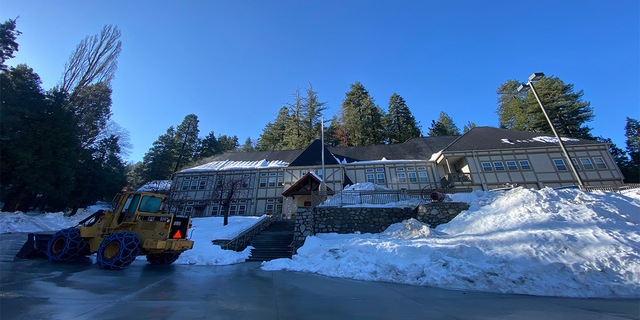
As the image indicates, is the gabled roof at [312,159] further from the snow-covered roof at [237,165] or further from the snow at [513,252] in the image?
the snow at [513,252]

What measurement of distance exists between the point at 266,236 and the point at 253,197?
1478cm

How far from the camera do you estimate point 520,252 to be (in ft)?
23.1

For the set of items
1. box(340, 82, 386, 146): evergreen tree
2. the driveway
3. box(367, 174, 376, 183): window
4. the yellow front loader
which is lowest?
the driveway

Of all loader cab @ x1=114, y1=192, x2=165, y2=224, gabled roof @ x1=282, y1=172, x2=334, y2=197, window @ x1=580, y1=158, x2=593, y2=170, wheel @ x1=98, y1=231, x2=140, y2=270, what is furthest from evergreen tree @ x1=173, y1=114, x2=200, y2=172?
window @ x1=580, y1=158, x2=593, y2=170

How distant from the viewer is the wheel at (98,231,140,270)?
6.84 metres

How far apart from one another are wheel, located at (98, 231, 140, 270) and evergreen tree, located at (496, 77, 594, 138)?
4637cm

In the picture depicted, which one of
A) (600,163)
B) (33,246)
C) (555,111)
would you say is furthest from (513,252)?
(555,111)

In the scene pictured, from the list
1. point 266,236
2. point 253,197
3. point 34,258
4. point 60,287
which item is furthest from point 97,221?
point 253,197

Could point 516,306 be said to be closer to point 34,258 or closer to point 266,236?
point 266,236

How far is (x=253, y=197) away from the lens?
29.1 m

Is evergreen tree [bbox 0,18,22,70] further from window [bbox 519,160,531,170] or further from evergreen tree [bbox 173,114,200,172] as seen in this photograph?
window [bbox 519,160,531,170]

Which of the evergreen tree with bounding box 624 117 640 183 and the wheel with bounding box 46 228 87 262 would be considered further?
the evergreen tree with bounding box 624 117 640 183

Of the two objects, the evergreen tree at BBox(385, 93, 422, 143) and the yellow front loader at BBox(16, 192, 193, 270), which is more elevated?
the evergreen tree at BBox(385, 93, 422, 143)

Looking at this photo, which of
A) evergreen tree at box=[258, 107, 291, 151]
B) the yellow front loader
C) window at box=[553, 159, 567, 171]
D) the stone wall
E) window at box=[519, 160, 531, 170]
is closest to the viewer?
the yellow front loader
